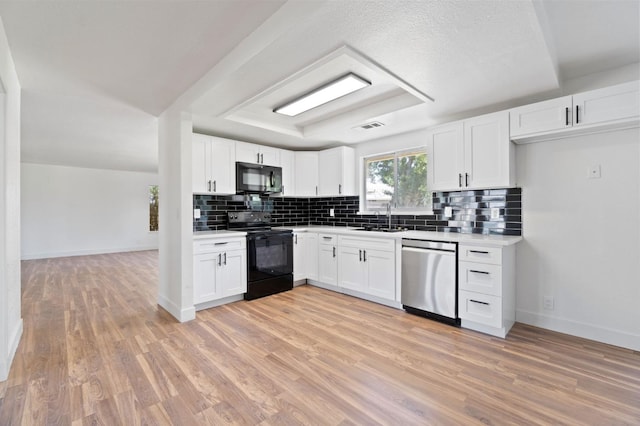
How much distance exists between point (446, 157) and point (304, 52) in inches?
80.5

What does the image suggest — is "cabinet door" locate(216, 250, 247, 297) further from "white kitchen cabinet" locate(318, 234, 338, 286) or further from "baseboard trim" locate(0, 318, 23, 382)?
"baseboard trim" locate(0, 318, 23, 382)

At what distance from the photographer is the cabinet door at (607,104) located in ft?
7.26

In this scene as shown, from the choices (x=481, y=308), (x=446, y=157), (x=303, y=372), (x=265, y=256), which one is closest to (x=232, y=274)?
(x=265, y=256)

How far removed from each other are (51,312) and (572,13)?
18.1ft

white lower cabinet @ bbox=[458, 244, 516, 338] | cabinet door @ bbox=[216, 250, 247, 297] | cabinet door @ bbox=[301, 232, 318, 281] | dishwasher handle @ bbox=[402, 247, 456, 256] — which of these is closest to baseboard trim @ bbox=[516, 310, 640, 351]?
white lower cabinet @ bbox=[458, 244, 516, 338]

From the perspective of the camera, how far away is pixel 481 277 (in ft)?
8.90

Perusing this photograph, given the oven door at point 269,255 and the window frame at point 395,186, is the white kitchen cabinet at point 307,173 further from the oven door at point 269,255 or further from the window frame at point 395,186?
the oven door at point 269,255

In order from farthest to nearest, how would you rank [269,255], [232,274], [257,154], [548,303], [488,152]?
[257,154]
[269,255]
[232,274]
[488,152]
[548,303]

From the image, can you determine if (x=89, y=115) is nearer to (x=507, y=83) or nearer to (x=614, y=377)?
(x=507, y=83)

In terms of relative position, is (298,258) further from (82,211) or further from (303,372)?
(82,211)

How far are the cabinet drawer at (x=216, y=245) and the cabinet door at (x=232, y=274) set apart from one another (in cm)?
6

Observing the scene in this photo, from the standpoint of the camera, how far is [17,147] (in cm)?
257

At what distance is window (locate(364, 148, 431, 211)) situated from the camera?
12.8ft

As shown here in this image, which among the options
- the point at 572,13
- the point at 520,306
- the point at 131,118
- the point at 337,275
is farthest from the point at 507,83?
the point at 131,118
